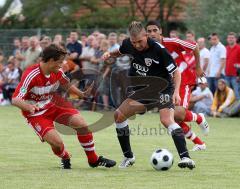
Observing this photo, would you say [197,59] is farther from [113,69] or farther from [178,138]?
[113,69]

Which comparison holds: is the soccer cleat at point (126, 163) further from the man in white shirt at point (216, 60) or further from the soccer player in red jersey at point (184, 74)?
the man in white shirt at point (216, 60)

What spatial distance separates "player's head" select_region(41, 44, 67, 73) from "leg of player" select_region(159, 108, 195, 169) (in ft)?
4.69

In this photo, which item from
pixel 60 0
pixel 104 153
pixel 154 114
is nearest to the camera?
pixel 104 153

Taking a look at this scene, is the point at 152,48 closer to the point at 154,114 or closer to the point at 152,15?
the point at 154,114

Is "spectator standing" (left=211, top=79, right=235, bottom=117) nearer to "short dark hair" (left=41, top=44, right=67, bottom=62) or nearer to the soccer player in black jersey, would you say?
the soccer player in black jersey

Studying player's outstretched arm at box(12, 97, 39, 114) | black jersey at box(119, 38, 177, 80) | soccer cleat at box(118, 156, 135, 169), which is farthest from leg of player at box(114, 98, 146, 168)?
player's outstretched arm at box(12, 97, 39, 114)

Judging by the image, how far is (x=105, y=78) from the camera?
21.0 metres

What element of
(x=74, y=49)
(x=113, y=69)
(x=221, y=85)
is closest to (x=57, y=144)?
(x=221, y=85)

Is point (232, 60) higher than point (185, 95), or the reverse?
point (185, 95)

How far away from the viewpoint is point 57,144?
30.7 ft

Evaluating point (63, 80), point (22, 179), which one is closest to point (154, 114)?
point (63, 80)

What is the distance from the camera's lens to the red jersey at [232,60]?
18.7 meters

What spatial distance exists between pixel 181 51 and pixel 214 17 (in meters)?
12.7

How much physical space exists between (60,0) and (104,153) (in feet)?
75.1
